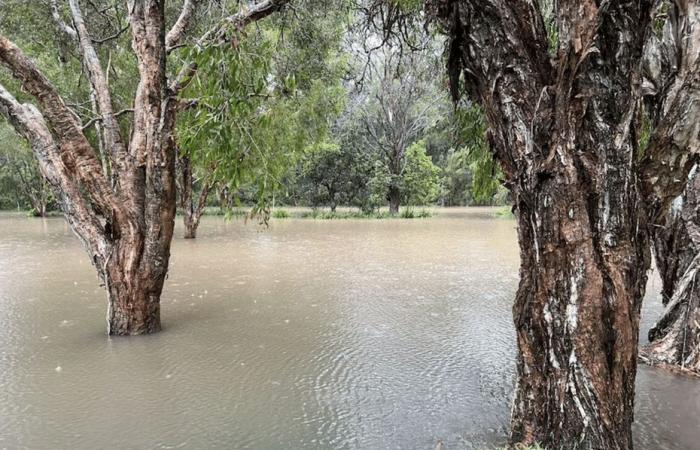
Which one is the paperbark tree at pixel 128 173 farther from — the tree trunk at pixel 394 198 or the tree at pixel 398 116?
the tree trunk at pixel 394 198

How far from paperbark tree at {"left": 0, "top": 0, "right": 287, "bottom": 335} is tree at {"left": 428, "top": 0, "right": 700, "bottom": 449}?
9.67 ft

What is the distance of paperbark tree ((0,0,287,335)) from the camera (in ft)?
14.4

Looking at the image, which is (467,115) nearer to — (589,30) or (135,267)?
(589,30)

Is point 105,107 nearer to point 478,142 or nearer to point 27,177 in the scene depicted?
point 478,142

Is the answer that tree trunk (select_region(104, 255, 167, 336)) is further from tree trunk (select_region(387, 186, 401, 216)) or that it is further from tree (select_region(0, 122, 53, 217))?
tree (select_region(0, 122, 53, 217))

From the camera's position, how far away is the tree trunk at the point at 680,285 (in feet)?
12.5

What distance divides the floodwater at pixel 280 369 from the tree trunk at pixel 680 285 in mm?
280

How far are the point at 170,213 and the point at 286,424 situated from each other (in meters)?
2.66

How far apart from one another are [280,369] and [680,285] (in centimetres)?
335

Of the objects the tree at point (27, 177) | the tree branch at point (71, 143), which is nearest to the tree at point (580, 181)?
the tree branch at point (71, 143)

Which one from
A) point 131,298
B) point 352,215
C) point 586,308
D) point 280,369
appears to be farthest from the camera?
point 352,215

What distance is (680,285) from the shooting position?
13.1ft

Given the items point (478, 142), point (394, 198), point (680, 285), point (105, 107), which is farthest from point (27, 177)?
point (680, 285)

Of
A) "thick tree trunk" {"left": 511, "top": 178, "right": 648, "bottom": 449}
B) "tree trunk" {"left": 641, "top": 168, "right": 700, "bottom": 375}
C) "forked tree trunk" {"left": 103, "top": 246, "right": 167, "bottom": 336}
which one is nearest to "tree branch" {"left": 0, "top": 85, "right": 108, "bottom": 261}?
"forked tree trunk" {"left": 103, "top": 246, "right": 167, "bottom": 336}
